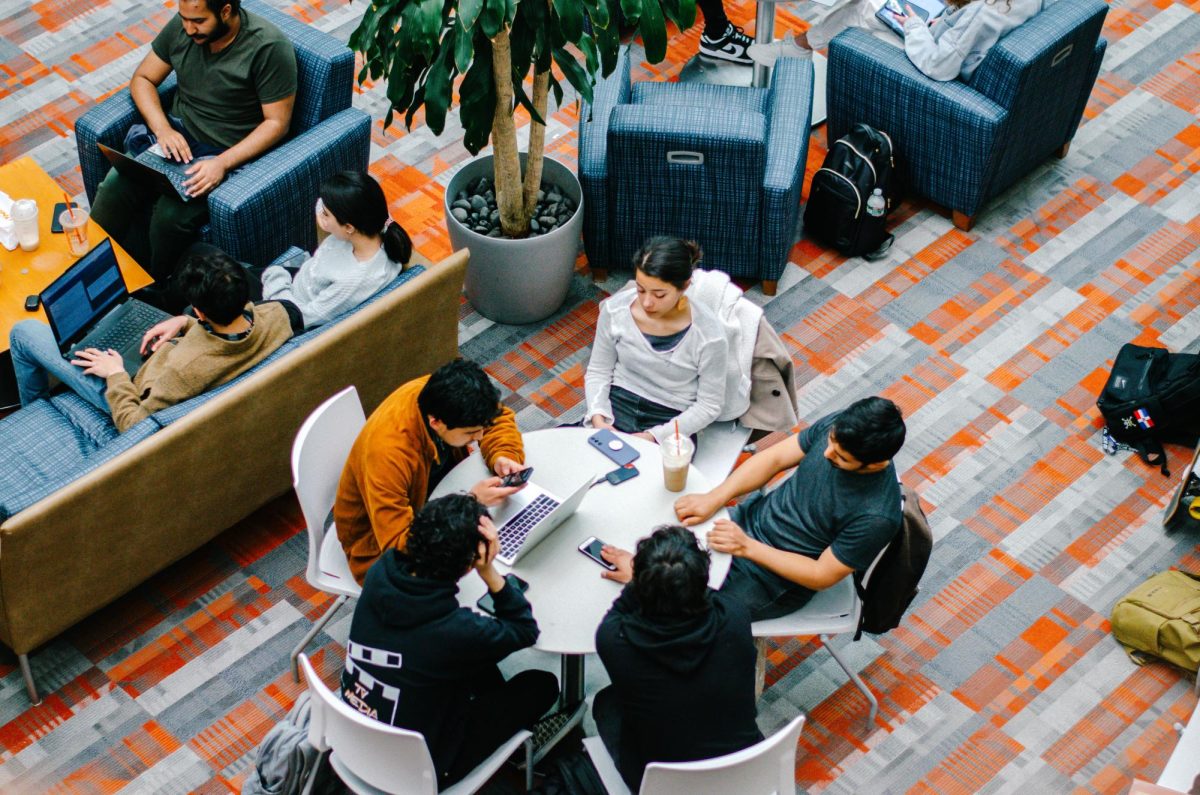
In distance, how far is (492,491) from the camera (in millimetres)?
3869

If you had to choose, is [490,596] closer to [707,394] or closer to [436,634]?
[436,634]

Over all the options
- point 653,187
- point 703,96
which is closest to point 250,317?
point 653,187

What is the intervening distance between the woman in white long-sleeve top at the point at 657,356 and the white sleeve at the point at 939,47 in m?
1.83

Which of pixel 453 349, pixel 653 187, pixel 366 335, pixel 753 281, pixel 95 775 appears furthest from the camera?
pixel 753 281

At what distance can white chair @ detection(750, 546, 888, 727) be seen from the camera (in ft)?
12.9

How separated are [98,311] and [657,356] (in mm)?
1868

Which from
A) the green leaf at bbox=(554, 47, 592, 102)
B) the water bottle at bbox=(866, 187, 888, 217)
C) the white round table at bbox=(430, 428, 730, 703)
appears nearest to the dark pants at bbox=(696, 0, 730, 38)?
the water bottle at bbox=(866, 187, 888, 217)

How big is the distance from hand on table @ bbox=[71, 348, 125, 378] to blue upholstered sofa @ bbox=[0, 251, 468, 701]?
6.0 inches

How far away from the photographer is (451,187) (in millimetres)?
5422

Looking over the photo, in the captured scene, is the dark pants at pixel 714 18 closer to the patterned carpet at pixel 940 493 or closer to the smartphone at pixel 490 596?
the patterned carpet at pixel 940 493

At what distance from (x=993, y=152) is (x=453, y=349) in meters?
2.32

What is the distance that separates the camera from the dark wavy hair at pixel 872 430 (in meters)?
3.57

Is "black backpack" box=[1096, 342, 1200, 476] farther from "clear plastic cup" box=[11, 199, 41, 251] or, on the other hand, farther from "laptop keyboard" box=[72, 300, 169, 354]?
"clear plastic cup" box=[11, 199, 41, 251]

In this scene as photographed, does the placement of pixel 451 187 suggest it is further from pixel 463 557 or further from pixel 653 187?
pixel 463 557
